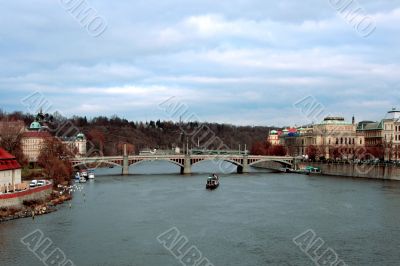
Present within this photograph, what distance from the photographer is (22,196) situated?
34906mm

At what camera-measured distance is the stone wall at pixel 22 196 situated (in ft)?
108

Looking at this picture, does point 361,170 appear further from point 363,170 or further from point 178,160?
point 178,160

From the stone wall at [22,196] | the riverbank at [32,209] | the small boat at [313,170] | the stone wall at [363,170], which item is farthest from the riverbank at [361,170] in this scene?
the stone wall at [22,196]

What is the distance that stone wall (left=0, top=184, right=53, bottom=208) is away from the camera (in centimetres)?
3291

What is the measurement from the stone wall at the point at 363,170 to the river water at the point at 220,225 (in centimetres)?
1129

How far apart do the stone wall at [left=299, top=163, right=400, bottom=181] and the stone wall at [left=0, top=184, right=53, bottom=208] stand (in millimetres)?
36343

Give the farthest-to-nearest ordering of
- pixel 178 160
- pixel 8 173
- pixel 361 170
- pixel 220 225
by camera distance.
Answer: pixel 178 160, pixel 361 170, pixel 8 173, pixel 220 225

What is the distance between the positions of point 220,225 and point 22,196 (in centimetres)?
1231

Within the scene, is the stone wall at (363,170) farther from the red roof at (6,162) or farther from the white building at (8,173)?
the red roof at (6,162)

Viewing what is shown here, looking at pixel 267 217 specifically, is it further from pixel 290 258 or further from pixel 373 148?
pixel 373 148

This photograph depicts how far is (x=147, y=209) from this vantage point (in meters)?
37.2

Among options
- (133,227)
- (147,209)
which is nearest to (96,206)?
(147,209)

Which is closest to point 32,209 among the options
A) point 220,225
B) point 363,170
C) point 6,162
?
point 6,162

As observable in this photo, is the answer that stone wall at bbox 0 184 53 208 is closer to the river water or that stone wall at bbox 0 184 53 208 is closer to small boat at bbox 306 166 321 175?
the river water
